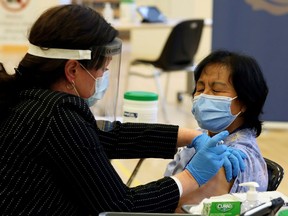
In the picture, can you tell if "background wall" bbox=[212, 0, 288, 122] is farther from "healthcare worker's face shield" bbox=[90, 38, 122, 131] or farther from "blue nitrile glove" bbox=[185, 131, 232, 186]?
"blue nitrile glove" bbox=[185, 131, 232, 186]

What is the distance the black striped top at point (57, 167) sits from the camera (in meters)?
1.44

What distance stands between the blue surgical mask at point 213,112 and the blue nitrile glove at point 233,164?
0.70 feet

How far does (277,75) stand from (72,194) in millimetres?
3055

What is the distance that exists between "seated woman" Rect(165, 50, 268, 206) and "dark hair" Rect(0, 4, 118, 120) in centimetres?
44

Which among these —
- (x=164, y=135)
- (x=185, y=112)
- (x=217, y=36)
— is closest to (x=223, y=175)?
(x=164, y=135)

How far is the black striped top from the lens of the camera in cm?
144

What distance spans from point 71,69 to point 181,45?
3.41m

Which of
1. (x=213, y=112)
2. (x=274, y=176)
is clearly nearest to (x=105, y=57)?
(x=213, y=112)

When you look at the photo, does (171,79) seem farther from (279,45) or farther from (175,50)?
(279,45)

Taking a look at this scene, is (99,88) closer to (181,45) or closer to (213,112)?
(213,112)

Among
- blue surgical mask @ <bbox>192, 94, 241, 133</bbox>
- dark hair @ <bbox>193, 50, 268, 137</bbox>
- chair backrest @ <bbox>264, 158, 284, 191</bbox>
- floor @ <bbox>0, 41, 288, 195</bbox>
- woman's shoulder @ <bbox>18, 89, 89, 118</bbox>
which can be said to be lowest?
floor @ <bbox>0, 41, 288, 195</bbox>

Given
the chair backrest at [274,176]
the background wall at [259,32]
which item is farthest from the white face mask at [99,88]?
the background wall at [259,32]

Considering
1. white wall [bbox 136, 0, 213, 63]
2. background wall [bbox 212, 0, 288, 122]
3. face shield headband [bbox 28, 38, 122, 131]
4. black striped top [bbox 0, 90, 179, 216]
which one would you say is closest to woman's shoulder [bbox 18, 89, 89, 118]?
black striped top [bbox 0, 90, 179, 216]

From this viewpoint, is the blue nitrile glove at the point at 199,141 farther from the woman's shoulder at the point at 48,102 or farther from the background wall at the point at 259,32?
the background wall at the point at 259,32
